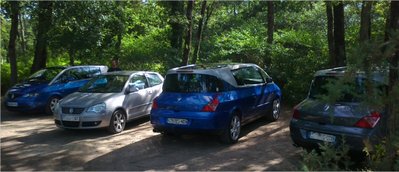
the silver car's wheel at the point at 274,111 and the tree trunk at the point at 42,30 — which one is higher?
the tree trunk at the point at 42,30

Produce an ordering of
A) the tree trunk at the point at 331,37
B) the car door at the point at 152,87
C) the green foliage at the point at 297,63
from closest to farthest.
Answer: the car door at the point at 152,87, the tree trunk at the point at 331,37, the green foliage at the point at 297,63

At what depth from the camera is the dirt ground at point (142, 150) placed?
293 inches

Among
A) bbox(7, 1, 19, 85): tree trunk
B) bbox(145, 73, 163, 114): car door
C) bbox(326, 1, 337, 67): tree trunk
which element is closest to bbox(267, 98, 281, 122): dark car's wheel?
bbox(326, 1, 337, 67): tree trunk

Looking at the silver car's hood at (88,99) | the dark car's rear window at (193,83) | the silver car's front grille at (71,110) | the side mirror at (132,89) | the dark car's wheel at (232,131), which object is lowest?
the dark car's wheel at (232,131)

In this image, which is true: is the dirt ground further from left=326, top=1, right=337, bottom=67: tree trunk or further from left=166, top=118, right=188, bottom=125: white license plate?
left=326, top=1, right=337, bottom=67: tree trunk

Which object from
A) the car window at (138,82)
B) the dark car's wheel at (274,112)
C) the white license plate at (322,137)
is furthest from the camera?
the car window at (138,82)

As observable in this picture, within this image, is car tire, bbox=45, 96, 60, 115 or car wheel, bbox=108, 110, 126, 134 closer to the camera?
car wheel, bbox=108, 110, 126, 134

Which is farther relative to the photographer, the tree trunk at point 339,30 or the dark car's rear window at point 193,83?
the tree trunk at point 339,30

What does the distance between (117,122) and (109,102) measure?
56 centimetres

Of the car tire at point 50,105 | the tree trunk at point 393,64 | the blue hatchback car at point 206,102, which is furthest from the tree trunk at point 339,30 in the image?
the car tire at point 50,105

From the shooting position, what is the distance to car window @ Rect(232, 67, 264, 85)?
935cm

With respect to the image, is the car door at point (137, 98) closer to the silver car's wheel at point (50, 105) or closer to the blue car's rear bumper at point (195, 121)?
the blue car's rear bumper at point (195, 121)

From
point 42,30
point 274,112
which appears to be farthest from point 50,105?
point 274,112

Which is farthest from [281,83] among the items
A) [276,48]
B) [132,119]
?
[132,119]
